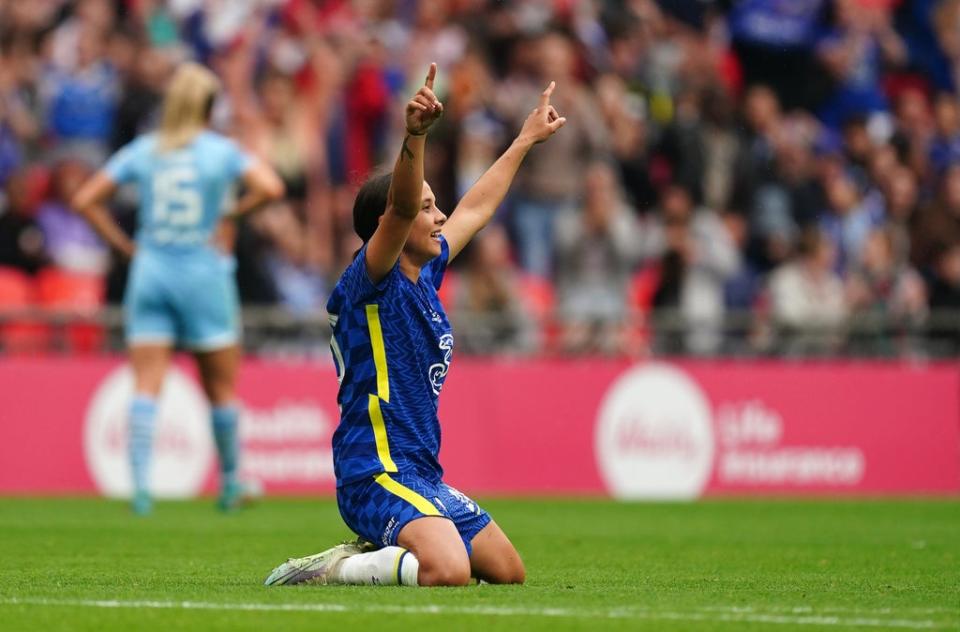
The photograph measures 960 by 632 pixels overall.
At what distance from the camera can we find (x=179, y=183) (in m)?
12.4

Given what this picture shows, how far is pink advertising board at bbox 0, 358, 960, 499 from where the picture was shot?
14844 millimetres

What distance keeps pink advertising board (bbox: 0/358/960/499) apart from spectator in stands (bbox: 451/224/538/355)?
0.40 meters

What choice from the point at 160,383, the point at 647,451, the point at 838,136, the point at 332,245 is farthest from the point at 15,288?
the point at 838,136

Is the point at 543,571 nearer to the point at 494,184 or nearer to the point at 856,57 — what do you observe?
the point at 494,184

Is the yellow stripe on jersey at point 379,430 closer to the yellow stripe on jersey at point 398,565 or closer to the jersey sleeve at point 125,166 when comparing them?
the yellow stripe on jersey at point 398,565

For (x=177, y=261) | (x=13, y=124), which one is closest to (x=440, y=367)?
(x=177, y=261)

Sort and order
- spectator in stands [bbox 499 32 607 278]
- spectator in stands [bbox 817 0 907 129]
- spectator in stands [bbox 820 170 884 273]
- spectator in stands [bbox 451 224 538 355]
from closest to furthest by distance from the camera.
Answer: spectator in stands [bbox 451 224 538 355] → spectator in stands [bbox 499 32 607 278] → spectator in stands [bbox 820 170 884 273] → spectator in stands [bbox 817 0 907 129]

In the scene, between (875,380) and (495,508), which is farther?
(875,380)

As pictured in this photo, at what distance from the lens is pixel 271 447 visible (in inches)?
603

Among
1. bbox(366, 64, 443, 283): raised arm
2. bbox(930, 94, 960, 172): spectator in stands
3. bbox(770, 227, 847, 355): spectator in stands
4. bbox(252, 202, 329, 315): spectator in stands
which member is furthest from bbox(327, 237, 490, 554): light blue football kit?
bbox(930, 94, 960, 172): spectator in stands

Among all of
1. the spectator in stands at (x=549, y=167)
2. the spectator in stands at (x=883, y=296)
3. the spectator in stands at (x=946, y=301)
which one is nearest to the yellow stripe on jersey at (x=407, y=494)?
the spectator in stands at (x=549, y=167)

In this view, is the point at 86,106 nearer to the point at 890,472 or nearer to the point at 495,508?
the point at 495,508

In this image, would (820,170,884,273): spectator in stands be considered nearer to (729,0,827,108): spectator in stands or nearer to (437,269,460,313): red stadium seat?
(729,0,827,108): spectator in stands

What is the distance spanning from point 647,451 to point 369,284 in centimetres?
912
